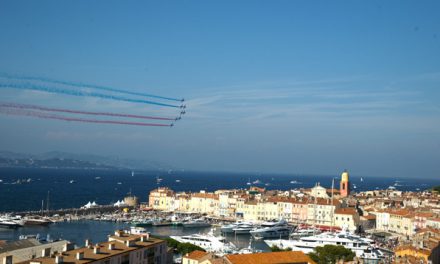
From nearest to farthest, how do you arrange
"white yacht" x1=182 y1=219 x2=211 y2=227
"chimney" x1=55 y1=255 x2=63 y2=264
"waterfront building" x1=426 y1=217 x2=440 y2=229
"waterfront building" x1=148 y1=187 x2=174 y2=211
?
1. "chimney" x1=55 y1=255 x2=63 y2=264
2. "waterfront building" x1=426 y1=217 x2=440 y2=229
3. "white yacht" x1=182 y1=219 x2=211 y2=227
4. "waterfront building" x1=148 y1=187 x2=174 y2=211

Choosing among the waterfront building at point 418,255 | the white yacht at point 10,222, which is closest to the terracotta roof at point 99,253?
the waterfront building at point 418,255

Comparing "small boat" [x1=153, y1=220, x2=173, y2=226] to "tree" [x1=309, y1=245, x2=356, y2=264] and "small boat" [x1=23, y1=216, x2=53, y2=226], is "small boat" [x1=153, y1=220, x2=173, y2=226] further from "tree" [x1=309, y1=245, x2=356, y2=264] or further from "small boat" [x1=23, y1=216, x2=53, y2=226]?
"tree" [x1=309, y1=245, x2=356, y2=264]

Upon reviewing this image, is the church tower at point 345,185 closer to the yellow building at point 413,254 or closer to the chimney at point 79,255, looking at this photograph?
the yellow building at point 413,254

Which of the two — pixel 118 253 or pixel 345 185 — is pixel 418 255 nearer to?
pixel 118 253

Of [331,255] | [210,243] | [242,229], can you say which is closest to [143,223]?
[242,229]

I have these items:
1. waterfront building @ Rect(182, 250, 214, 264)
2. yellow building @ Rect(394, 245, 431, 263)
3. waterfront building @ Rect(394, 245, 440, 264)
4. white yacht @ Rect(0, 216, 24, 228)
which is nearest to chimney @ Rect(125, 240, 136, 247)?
waterfront building @ Rect(182, 250, 214, 264)

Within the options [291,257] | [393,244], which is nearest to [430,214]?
[393,244]
